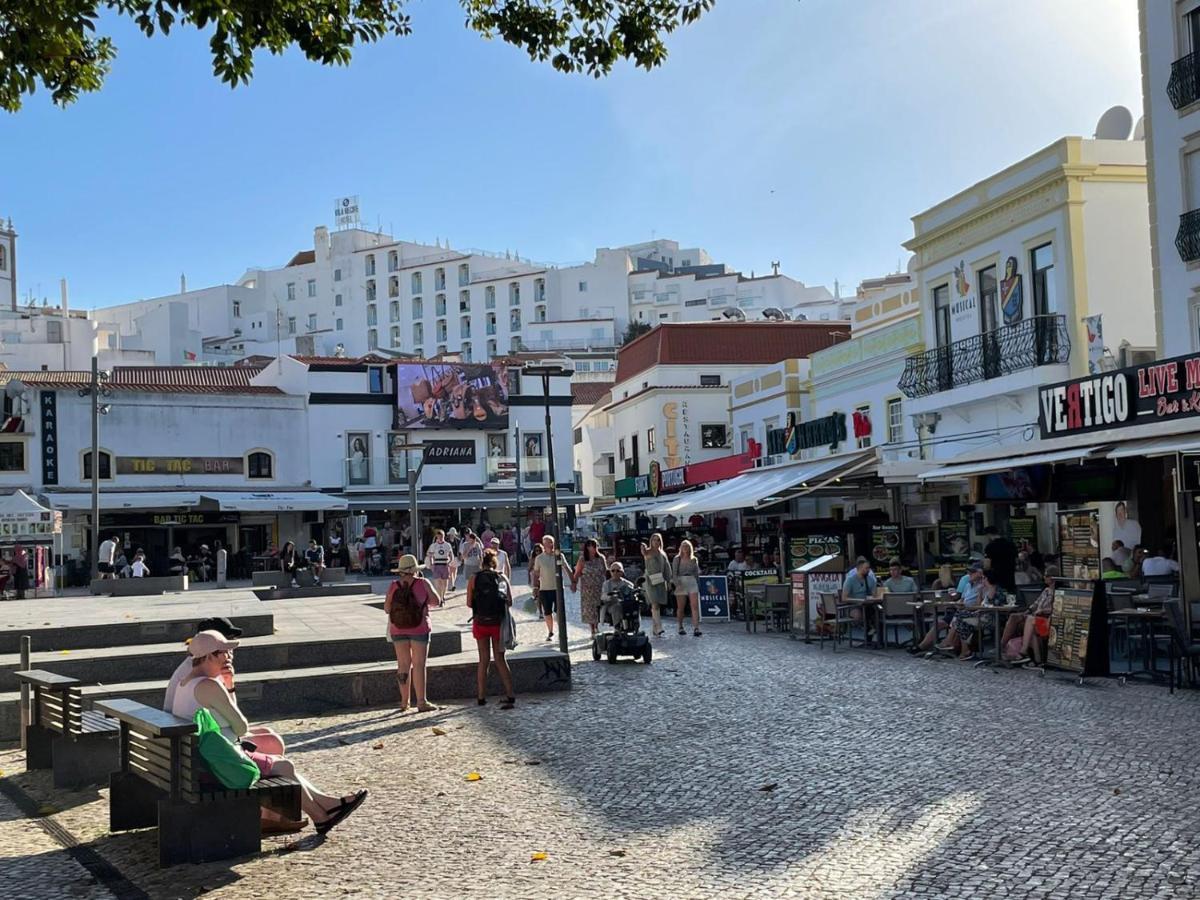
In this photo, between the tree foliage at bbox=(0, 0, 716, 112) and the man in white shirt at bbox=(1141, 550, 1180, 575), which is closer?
the tree foliage at bbox=(0, 0, 716, 112)

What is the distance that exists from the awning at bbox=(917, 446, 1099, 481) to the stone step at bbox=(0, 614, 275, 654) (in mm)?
9248

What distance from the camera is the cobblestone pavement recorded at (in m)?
6.60

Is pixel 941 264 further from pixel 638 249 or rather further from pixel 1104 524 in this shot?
pixel 638 249

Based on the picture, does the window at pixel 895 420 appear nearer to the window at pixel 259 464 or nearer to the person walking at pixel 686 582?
the person walking at pixel 686 582

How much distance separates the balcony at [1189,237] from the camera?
71.4ft

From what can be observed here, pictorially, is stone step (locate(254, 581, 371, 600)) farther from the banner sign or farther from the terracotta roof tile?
the terracotta roof tile

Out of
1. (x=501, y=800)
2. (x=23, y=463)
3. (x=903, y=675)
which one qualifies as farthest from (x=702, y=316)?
(x=501, y=800)

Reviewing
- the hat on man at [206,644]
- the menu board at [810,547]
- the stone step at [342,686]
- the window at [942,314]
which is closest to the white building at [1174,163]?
the menu board at [810,547]

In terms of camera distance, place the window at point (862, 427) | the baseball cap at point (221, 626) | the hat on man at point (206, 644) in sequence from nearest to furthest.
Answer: the hat on man at point (206, 644)
the baseball cap at point (221, 626)
the window at point (862, 427)

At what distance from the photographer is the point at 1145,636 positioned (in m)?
14.1

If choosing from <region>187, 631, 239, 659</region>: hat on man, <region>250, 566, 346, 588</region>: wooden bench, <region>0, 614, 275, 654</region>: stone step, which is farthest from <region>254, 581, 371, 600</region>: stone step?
<region>187, 631, 239, 659</region>: hat on man

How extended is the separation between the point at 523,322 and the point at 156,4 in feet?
306

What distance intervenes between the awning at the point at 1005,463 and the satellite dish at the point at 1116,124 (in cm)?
1123

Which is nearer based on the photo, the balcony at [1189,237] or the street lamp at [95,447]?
the balcony at [1189,237]
